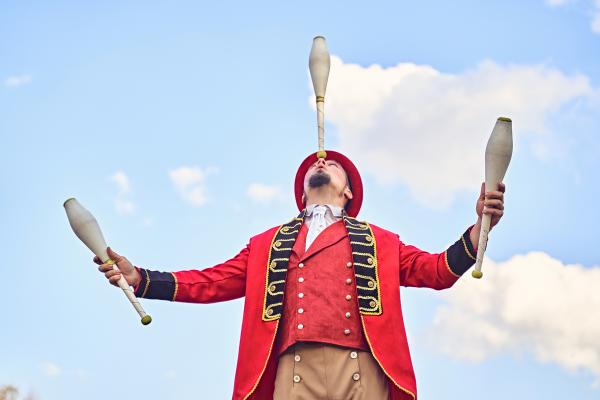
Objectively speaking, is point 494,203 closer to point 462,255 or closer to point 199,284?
point 462,255

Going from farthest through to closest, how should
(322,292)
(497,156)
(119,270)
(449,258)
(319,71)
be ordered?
(319,71)
(119,270)
(449,258)
(322,292)
(497,156)

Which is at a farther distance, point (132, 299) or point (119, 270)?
point (119, 270)

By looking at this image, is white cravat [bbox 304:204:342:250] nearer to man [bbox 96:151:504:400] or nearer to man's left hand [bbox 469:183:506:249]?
man [bbox 96:151:504:400]

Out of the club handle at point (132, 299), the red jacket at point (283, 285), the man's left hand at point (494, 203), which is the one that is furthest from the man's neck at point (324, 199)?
the club handle at point (132, 299)

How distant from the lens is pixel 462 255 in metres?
6.06

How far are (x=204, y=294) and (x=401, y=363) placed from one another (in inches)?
54.4

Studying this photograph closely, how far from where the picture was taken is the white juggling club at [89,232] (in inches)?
243

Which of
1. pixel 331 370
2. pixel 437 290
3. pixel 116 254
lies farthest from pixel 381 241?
pixel 116 254

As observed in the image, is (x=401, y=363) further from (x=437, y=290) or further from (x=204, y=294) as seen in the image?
(x=204, y=294)

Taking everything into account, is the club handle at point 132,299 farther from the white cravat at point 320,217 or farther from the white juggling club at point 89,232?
the white cravat at point 320,217

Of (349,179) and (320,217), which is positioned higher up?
(349,179)

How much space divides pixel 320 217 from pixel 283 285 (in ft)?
2.04

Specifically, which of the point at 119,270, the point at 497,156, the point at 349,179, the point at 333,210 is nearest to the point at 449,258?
the point at 497,156

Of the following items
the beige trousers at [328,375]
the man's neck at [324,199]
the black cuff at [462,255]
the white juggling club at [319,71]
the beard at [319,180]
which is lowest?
the beige trousers at [328,375]
